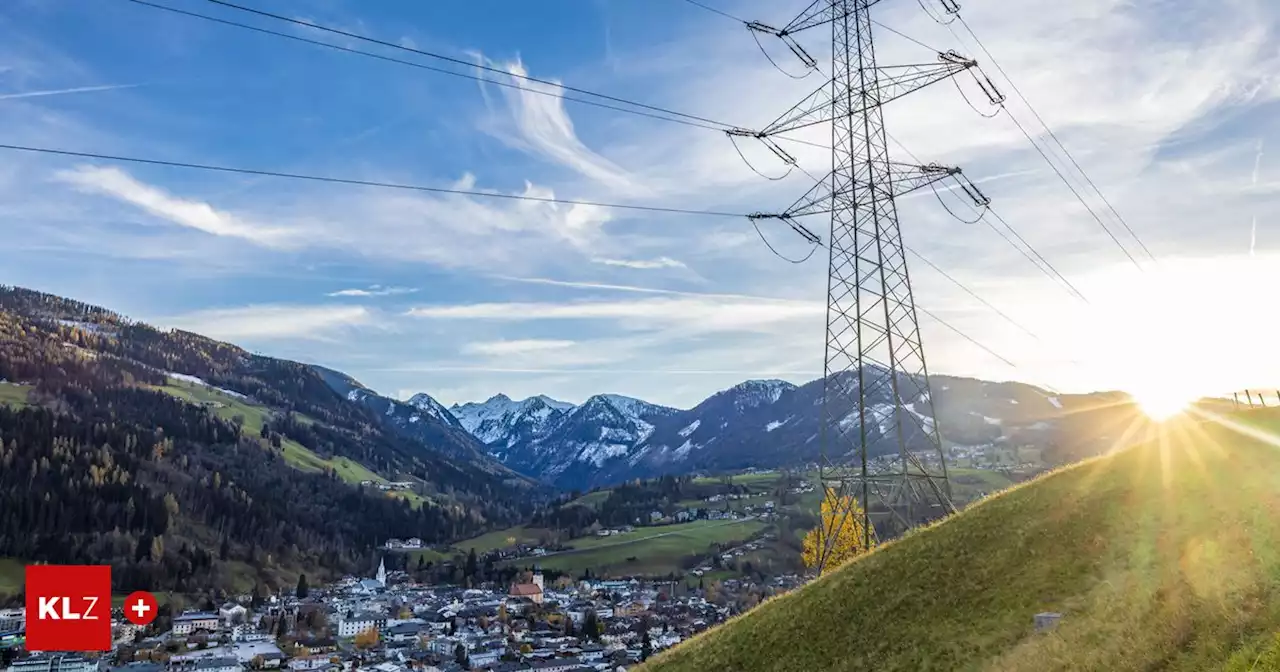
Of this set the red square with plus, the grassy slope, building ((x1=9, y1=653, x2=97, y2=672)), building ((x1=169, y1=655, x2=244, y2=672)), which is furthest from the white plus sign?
the grassy slope

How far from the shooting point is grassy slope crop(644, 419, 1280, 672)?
736 inches

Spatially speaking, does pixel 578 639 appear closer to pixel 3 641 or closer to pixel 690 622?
pixel 690 622

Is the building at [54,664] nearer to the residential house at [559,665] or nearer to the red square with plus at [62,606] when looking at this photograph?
the residential house at [559,665]

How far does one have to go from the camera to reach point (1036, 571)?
1013 inches

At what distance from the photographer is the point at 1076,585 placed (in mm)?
23812

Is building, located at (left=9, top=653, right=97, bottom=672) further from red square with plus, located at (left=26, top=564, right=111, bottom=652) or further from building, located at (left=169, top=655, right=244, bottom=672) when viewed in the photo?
red square with plus, located at (left=26, top=564, right=111, bottom=652)

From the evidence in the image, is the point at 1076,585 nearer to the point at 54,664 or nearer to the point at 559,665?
the point at 559,665

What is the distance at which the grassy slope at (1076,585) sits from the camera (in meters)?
18.7

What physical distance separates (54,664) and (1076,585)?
675ft

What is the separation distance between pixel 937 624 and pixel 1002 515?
333 inches

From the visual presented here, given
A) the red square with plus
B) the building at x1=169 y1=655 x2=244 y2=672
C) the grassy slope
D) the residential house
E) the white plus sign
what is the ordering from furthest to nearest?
1. the building at x1=169 y1=655 x2=244 y2=672
2. the residential house
3. the white plus sign
4. the red square with plus
5. the grassy slope

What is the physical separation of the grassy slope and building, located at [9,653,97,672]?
179 metres

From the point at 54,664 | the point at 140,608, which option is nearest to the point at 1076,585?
the point at 140,608

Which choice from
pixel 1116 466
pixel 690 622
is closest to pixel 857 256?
pixel 1116 466
